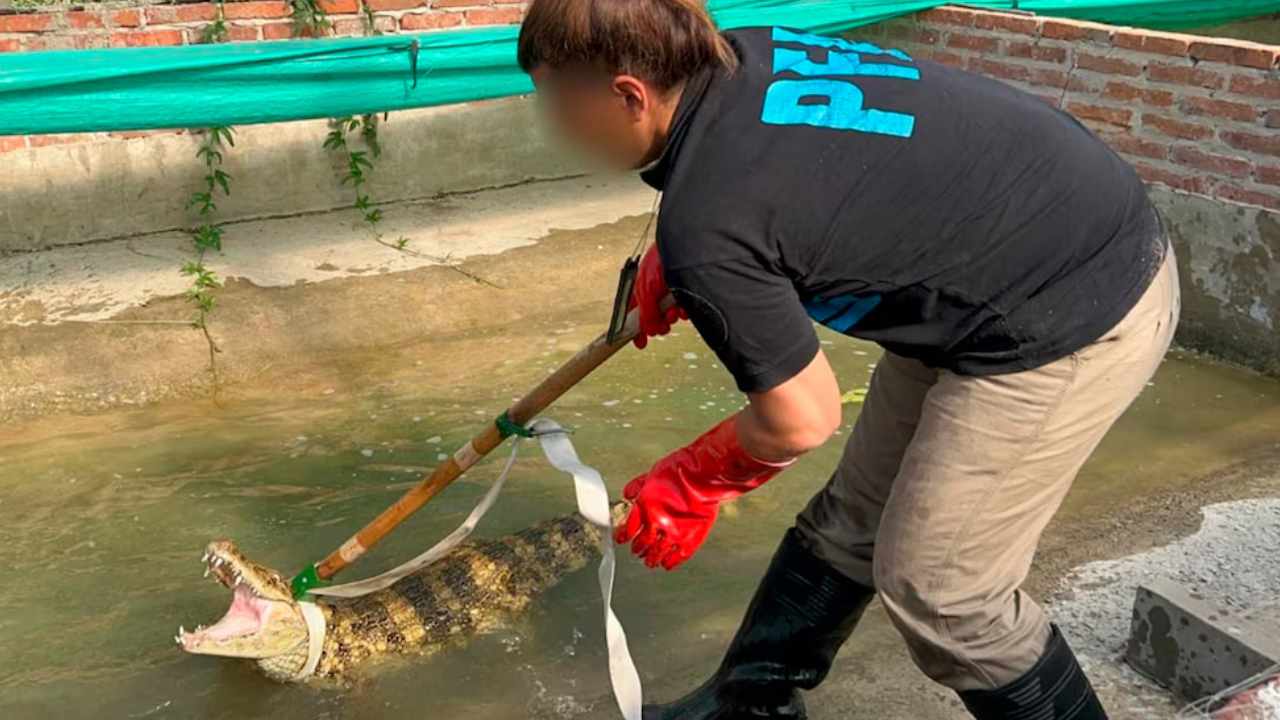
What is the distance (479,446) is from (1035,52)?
158 inches

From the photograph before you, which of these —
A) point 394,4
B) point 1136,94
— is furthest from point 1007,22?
point 394,4

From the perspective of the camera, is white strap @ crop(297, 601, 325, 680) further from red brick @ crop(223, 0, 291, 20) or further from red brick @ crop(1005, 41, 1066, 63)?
red brick @ crop(1005, 41, 1066, 63)

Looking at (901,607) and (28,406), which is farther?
(28,406)

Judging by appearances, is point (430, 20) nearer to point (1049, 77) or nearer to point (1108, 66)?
point (1049, 77)

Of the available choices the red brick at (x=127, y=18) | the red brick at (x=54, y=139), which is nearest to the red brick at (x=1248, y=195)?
the red brick at (x=127, y=18)

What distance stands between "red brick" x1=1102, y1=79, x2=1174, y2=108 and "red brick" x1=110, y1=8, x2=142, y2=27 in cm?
427

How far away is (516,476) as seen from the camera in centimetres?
441

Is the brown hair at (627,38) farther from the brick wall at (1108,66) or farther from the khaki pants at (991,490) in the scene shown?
the brick wall at (1108,66)

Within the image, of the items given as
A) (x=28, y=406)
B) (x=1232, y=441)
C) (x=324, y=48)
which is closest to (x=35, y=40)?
(x=324, y=48)

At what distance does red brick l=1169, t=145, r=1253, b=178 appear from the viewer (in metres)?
5.11

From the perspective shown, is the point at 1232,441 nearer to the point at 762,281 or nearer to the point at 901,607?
the point at 901,607

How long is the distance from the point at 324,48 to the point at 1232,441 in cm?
382

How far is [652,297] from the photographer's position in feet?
8.09

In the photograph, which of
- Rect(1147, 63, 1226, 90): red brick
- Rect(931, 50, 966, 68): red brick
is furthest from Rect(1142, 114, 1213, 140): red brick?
Rect(931, 50, 966, 68): red brick
